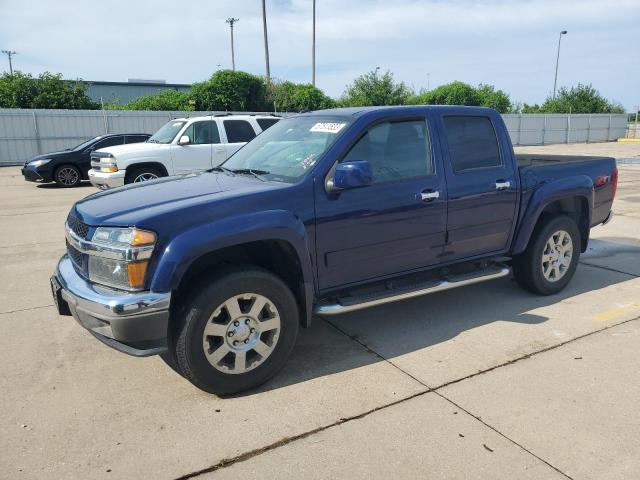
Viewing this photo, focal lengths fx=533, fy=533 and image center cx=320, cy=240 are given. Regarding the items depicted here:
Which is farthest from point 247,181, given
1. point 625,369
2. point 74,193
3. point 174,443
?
point 74,193

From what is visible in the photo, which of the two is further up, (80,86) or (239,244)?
(80,86)

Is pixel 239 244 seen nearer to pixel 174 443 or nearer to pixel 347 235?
pixel 347 235

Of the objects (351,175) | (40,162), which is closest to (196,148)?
(40,162)

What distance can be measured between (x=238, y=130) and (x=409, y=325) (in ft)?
28.7

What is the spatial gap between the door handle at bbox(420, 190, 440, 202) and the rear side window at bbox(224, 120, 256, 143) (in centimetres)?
860

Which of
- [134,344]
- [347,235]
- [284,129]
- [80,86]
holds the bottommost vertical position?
[134,344]

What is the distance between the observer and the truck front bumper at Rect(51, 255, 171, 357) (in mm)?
3051

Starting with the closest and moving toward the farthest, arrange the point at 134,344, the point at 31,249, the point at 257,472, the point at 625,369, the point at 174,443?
1. the point at 257,472
2. the point at 174,443
3. the point at 134,344
4. the point at 625,369
5. the point at 31,249

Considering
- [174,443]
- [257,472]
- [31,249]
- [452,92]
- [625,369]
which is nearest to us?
[257,472]

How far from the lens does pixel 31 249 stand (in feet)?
24.3

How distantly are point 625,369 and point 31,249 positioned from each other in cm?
719

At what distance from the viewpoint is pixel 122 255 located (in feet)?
10.2

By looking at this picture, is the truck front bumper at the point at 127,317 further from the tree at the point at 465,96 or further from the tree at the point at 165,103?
the tree at the point at 465,96

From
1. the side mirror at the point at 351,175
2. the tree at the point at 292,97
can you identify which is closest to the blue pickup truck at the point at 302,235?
the side mirror at the point at 351,175
